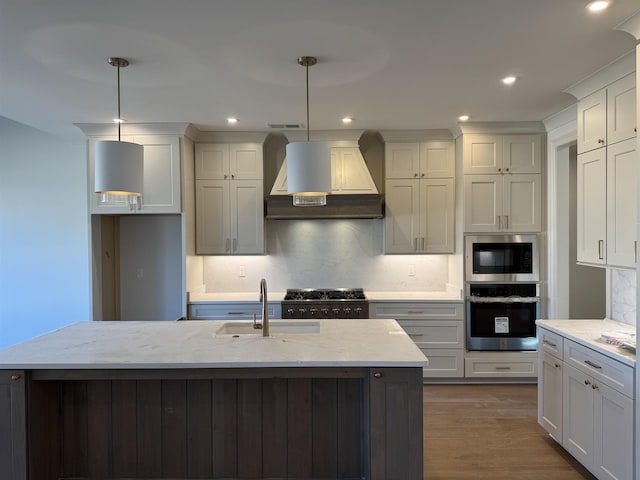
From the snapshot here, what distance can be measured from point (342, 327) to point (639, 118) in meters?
2.01

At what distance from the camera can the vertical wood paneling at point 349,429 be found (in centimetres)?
219

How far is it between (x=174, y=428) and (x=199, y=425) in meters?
0.14

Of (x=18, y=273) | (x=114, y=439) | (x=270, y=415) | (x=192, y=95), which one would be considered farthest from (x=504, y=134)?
(x=18, y=273)

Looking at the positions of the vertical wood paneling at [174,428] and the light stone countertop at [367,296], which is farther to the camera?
the light stone countertop at [367,296]

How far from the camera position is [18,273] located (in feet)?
15.8

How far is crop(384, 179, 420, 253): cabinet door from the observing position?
4336mm

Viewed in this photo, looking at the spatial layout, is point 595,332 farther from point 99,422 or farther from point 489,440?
point 99,422

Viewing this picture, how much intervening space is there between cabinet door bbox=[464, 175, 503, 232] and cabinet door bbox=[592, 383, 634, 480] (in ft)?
6.59

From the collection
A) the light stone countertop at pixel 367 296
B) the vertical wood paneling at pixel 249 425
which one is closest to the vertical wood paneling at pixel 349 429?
the vertical wood paneling at pixel 249 425

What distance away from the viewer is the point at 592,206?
2803mm

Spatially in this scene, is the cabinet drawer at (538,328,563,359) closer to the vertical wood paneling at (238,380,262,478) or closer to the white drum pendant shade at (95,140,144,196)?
the vertical wood paneling at (238,380,262,478)

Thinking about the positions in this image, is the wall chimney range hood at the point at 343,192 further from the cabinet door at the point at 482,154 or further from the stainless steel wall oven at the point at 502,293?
the stainless steel wall oven at the point at 502,293

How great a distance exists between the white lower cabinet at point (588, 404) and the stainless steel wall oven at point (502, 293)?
1089 mm

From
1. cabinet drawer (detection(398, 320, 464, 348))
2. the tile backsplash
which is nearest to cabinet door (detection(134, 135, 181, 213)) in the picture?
cabinet drawer (detection(398, 320, 464, 348))
